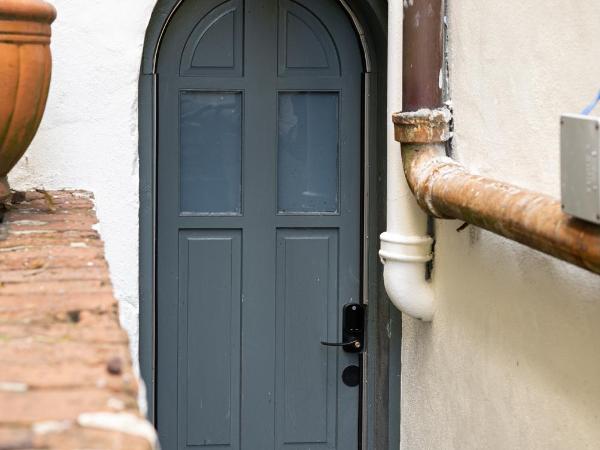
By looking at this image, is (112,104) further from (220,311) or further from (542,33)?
(542,33)

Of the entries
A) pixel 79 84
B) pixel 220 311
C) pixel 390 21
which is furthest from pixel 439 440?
pixel 79 84

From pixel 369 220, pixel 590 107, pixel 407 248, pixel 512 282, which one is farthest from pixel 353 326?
pixel 590 107

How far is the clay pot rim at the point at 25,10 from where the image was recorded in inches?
120

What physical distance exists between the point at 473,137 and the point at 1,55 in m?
1.37

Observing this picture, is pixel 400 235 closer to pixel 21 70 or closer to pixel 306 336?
pixel 306 336

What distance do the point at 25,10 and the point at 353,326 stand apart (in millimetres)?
1961

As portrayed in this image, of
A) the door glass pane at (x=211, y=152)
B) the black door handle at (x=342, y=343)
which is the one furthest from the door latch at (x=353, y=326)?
the door glass pane at (x=211, y=152)

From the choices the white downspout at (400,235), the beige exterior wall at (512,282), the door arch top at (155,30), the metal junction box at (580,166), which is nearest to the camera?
the metal junction box at (580,166)

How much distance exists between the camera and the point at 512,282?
3.29 metres

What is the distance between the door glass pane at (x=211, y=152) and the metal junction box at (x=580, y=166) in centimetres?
202

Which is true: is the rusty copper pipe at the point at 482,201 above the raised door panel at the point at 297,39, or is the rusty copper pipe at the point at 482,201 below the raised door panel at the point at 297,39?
below

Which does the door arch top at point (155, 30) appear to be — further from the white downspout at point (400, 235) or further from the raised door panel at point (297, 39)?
the white downspout at point (400, 235)

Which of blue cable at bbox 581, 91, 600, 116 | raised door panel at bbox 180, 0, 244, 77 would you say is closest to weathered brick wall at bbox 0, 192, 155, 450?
blue cable at bbox 581, 91, 600, 116

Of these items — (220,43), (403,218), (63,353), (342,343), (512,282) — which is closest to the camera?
(63,353)
